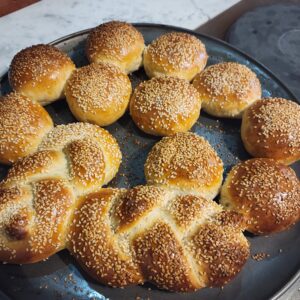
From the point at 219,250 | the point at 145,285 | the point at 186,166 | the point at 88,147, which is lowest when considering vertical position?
the point at 145,285

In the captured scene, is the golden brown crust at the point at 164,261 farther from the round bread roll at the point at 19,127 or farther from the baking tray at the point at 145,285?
the round bread roll at the point at 19,127

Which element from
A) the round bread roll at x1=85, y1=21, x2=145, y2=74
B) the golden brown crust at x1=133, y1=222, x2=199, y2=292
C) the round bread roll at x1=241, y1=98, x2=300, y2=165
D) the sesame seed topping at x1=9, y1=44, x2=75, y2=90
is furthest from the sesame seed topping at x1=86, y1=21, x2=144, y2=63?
the golden brown crust at x1=133, y1=222, x2=199, y2=292

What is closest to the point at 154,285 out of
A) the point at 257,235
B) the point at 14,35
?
the point at 257,235

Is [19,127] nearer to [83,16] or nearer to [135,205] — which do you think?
[135,205]

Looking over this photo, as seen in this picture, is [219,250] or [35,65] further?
[35,65]

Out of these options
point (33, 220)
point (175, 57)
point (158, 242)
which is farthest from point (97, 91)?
point (158, 242)

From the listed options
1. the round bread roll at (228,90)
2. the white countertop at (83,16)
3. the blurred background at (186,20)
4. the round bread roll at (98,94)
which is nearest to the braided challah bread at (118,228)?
the round bread roll at (98,94)

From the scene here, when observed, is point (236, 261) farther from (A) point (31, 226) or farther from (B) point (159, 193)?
(A) point (31, 226)
